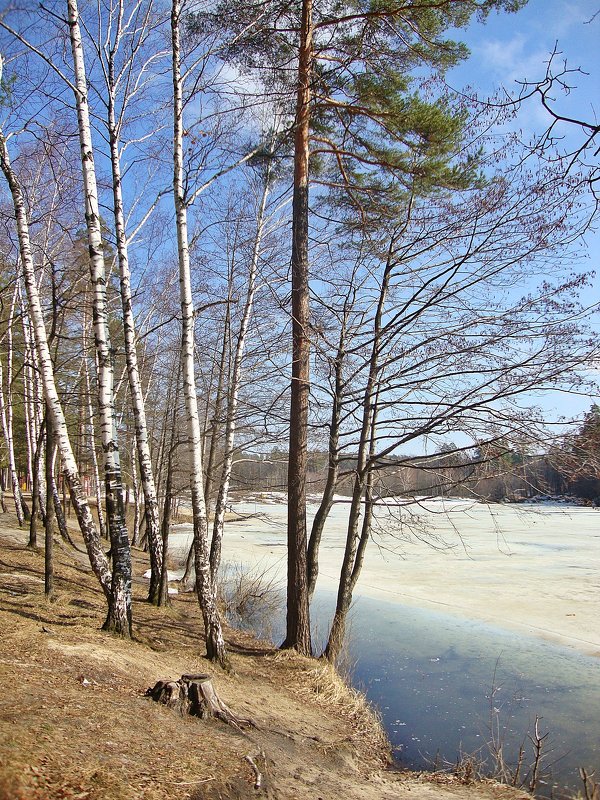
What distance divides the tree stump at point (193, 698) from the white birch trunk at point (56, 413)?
1.94 metres

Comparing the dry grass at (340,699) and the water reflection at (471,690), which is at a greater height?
the dry grass at (340,699)

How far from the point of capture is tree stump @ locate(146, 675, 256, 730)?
15.0 ft

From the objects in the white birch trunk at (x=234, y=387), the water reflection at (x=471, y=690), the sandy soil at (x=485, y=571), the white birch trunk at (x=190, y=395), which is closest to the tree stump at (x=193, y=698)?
the white birch trunk at (x=190, y=395)

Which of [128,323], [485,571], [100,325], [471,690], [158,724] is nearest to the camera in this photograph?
[158,724]

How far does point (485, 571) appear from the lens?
698 inches

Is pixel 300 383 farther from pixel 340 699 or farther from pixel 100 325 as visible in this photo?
pixel 340 699

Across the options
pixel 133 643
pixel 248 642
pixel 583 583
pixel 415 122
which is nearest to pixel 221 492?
pixel 248 642

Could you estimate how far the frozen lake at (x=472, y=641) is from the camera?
720 cm

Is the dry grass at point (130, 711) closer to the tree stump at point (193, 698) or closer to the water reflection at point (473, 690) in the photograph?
the tree stump at point (193, 698)

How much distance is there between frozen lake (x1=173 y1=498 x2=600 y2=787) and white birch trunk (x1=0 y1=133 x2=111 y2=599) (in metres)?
3.50

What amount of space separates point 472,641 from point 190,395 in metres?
7.72

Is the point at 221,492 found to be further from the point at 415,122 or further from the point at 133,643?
the point at 415,122

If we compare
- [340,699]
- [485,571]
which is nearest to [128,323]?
[340,699]

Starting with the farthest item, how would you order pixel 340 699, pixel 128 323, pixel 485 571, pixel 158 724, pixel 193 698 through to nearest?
pixel 485 571 → pixel 128 323 → pixel 340 699 → pixel 193 698 → pixel 158 724
